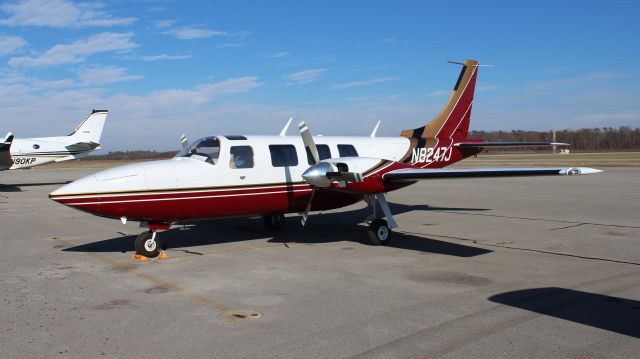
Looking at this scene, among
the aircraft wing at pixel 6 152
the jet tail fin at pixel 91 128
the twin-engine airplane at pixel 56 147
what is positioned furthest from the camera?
the jet tail fin at pixel 91 128

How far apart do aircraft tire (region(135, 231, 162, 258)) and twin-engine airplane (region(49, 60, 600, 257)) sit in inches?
0.7

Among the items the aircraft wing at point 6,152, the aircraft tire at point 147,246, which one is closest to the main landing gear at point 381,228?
the aircraft tire at point 147,246

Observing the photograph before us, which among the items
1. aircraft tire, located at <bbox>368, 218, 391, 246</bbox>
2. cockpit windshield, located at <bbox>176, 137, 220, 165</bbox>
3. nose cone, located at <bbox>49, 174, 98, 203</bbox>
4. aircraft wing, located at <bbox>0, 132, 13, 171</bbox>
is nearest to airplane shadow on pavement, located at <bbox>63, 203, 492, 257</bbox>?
aircraft tire, located at <bbox>368, 218, 391, 246</bbox>

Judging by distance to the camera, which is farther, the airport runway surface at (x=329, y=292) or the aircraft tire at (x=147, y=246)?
the aircraft tire at (x=147, y=246)

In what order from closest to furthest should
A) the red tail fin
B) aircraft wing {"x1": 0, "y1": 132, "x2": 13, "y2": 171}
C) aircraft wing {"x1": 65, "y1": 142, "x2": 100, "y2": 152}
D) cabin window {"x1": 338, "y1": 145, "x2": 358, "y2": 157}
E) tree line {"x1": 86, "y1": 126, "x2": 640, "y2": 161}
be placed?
cabin window {"x1": 338, "y1": 145, "x2": 358, "y2": 157}, the red tail fin, aircraft wing {"x1": 0, "y1": 132, "x2": 13, "y2": 171}, aircraft wing {"x1": 65, "y1": 142, "x2": 100, "y2": 152}, tree line {"x1": 86, "y1": 126, "x2": 640, "y2": 161}

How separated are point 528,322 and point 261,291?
353cm

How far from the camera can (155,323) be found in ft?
19.7

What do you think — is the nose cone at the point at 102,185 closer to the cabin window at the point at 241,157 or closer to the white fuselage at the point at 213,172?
the white fuselage at the point at 213,172

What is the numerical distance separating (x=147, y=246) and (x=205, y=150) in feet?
7.18

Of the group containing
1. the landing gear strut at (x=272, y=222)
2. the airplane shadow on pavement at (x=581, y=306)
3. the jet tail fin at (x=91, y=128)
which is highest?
the jet tail fin at (x=91, y=128)

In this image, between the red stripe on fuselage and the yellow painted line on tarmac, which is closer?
the yellow painted line on tarmac

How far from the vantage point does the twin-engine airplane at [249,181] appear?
364 inches

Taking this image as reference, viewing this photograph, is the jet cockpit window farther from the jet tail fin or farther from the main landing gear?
the jet tail fin

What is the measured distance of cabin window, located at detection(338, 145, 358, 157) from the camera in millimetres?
12531
